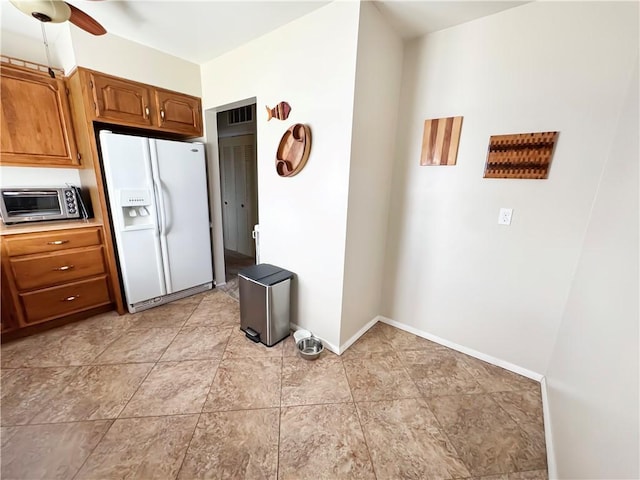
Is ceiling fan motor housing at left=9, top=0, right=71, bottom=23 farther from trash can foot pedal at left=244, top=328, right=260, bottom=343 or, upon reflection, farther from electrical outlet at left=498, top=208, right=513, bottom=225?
electrical outlet at left=498, top=208, right=513, bottom=225

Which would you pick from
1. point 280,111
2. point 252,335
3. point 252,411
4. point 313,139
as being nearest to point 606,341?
point 252,411

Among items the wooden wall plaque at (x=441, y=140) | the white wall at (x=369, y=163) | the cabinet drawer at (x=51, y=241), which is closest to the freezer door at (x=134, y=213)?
the cabinet drawer at (x=51, y=241)

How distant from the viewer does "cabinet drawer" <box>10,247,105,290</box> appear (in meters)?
2.06

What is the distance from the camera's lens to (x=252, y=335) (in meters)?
2.21

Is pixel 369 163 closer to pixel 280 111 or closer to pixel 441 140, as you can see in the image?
pixel 441 140

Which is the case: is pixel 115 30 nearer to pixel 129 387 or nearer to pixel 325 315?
pixel 129 387

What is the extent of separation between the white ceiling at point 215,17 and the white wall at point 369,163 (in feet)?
0.64

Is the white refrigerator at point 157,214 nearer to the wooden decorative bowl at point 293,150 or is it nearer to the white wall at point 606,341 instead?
the wooden decorative bowl at point 293,150

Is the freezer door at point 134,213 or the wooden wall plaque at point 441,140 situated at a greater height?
the wooden wall plaque at point 441,140

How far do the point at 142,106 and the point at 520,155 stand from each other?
322cm

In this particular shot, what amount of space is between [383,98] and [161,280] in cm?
277

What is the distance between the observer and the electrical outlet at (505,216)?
5.87 ft

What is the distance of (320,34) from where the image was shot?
175 cm

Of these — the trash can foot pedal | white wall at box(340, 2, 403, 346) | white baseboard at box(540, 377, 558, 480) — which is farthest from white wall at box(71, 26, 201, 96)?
white baseboard at box(540, 377, 558, 480)
